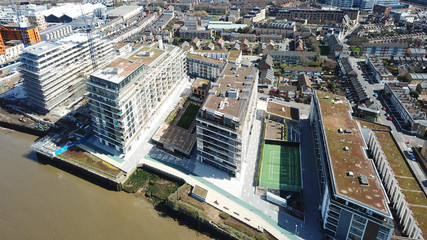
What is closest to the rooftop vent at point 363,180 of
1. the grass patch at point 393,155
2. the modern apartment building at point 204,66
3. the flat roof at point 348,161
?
the flat roof at point 348,161

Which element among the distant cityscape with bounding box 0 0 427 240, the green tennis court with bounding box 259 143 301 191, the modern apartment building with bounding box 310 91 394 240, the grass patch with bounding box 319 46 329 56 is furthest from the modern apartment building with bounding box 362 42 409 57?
the green tennis court with bounding box 259 143 301 191

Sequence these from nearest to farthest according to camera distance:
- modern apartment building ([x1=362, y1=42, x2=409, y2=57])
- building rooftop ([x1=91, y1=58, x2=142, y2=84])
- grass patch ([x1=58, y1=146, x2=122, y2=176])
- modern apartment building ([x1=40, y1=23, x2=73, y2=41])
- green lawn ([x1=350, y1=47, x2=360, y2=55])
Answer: grass patch ([x1=58, y1=146, x2=122, y2=176]) < building rooftop ([x1=91, y1=58, x2=142, y2=84]) < modern apartment building ([x1=362, y1=42, x2=409, y2=57]) < green lawn ([x1=350, y1=47, x2=360, y2=55]) < modern apartment building ([x1=40, y1=23, x2=73, y2=41])

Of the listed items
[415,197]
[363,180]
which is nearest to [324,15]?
[415,197]

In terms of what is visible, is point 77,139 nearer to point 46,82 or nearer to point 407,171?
point 46,82

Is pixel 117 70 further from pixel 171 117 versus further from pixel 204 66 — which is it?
pixel 204 66

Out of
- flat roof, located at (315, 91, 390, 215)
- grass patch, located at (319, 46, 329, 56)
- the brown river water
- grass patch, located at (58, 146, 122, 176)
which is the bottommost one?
the brown river water

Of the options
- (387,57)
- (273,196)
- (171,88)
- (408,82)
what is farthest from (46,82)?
(387,57)

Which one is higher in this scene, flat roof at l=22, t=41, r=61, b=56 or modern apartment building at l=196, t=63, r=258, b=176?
flat roof at l=22, t=41, r=61, b=56

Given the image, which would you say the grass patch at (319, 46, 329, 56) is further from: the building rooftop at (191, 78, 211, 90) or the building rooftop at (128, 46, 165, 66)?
the building rooftop at (128, 46, 165, 66)
